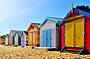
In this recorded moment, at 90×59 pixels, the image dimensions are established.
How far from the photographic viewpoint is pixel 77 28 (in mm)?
16484

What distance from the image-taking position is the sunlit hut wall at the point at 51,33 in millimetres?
20609

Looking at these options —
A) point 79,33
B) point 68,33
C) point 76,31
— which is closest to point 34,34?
point 68,33

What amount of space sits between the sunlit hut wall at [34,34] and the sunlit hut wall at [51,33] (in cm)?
251

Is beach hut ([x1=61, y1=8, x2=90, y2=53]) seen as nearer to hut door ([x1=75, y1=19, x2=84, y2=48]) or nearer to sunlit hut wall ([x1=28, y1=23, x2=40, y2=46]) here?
hut door ([x1=75, y1=19, x2=84, y2=48])

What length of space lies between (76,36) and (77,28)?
698 millimetres

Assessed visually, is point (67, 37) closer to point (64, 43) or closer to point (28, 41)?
point (64, 43)

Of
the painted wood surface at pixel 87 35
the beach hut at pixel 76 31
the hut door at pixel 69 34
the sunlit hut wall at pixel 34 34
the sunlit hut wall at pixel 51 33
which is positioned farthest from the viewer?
the sunlit hut wall at pixel 34 34

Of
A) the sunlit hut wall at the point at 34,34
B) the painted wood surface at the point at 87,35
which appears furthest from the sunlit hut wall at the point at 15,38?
the painted wood surface at the point at 87,35

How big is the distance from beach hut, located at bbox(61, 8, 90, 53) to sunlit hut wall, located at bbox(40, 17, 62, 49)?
1.40 m

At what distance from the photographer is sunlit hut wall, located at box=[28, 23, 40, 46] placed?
86.9ft

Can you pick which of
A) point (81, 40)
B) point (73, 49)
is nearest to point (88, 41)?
point (81, 40)

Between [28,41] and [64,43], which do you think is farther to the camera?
[28,41]

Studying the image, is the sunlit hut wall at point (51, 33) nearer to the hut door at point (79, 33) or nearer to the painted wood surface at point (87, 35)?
the hut door at point (79, 33)

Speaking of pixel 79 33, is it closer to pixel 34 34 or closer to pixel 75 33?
pixel 75 33
